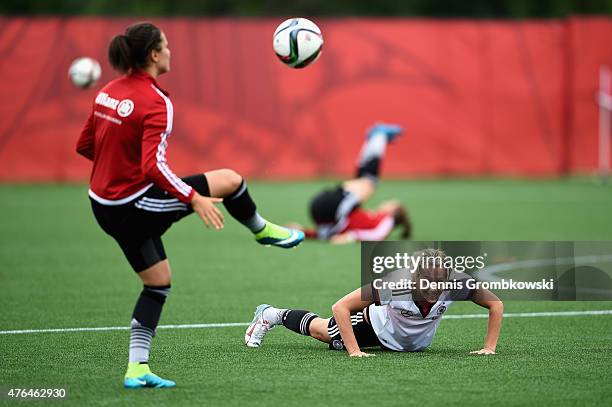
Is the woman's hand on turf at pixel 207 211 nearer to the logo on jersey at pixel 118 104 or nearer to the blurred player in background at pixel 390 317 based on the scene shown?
the logo on jersey at pixel 118 104

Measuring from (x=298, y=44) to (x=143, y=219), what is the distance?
8.75 ft

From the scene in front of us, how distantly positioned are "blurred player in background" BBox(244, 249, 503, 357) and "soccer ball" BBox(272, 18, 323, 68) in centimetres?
200

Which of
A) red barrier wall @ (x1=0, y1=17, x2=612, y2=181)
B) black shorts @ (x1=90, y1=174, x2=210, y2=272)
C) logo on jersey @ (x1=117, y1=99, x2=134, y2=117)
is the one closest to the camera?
logo on jersey @ (x1=117, y1=99, x2=134, y2=117)

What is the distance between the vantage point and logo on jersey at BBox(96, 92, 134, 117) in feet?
21.0

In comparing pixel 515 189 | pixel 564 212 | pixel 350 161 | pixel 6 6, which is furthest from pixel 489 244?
pixel 6 6

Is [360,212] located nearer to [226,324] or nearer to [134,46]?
[226,324]

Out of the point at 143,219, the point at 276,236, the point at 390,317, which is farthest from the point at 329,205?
the point at 143,219

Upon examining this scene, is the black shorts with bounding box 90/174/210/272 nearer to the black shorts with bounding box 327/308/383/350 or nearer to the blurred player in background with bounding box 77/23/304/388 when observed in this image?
the blurred player in background with bounding box 77/23/304/388

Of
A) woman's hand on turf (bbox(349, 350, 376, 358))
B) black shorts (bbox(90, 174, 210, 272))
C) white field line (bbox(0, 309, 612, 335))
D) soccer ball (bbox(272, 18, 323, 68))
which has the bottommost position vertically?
white field line (bbox(0, 309, 612, 335))

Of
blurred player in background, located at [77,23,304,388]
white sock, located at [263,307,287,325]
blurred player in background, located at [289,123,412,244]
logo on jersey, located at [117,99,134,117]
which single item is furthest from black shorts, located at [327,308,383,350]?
blurred player in background, located at [289,123,412,244]

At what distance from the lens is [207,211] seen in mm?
6273

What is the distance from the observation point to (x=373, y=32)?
28.0 metres

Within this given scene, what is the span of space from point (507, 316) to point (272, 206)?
37.7 ft

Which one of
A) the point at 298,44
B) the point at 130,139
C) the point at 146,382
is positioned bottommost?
the point at 146,382
